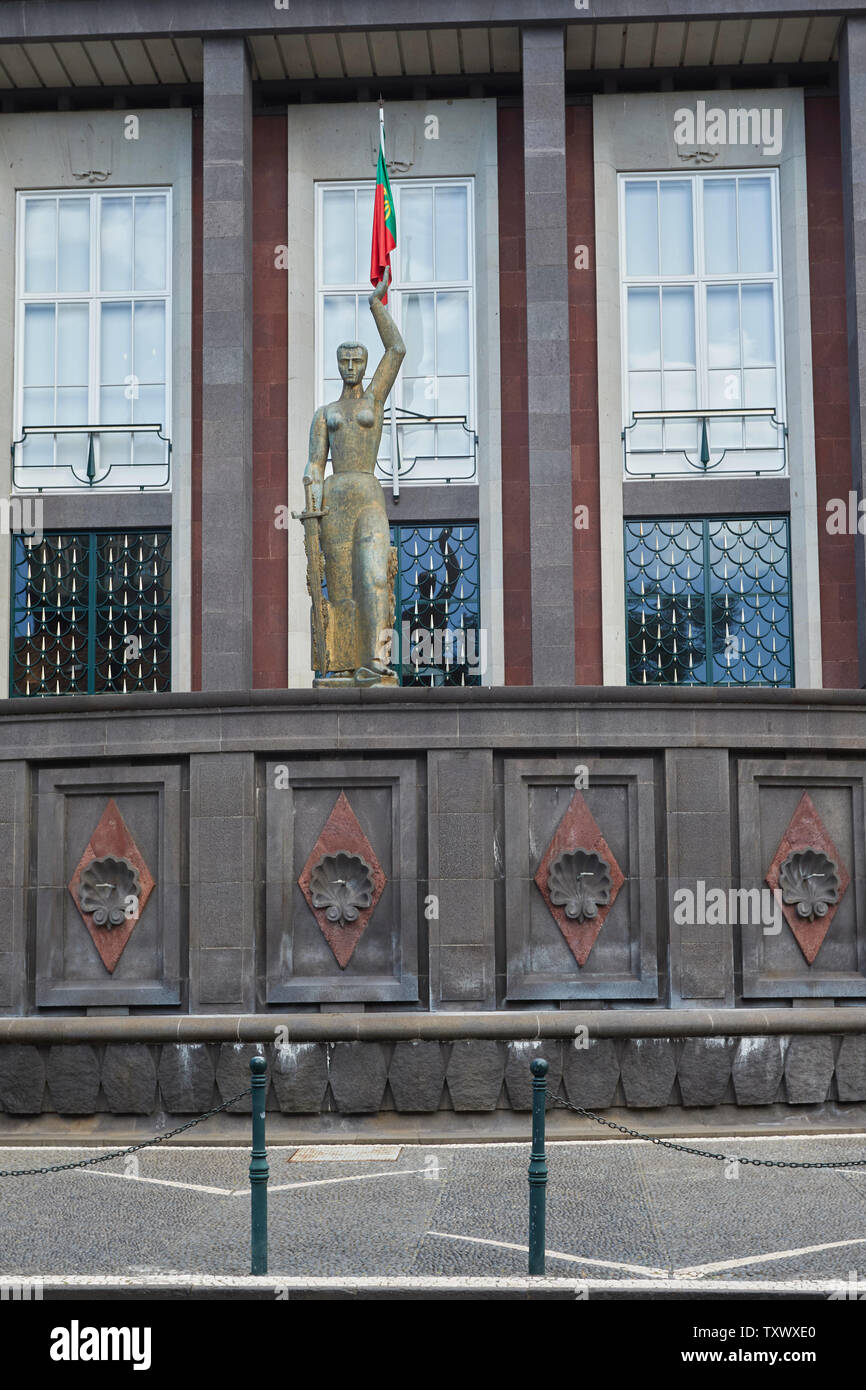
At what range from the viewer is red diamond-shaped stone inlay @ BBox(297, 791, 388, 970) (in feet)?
43.9

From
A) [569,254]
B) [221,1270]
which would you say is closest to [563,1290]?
[221,1270]

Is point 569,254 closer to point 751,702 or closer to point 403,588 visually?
point 403,588

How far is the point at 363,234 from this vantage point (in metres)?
26.1

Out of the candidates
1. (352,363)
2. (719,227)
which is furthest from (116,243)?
(352,363)

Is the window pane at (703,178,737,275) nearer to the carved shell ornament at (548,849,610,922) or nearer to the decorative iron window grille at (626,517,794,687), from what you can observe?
the decorative iron window grille at (626,517,794,687)

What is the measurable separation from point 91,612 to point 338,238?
699 centimetres

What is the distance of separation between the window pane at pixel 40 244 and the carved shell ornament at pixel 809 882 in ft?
57.3

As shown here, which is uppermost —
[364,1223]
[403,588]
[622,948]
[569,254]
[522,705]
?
[569,254]

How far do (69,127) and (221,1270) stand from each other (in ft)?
73.2

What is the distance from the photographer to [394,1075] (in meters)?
12.8

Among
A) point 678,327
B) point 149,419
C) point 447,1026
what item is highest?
point 678,327

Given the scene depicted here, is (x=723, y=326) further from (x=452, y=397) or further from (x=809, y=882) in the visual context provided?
(x=809, y=882)

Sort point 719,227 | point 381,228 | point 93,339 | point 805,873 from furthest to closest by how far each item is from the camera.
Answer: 1. point 93,339
2. point 719,227
3. point 381,228
4. point 805,873

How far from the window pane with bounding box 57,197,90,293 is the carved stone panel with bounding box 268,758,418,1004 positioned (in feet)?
50.1
